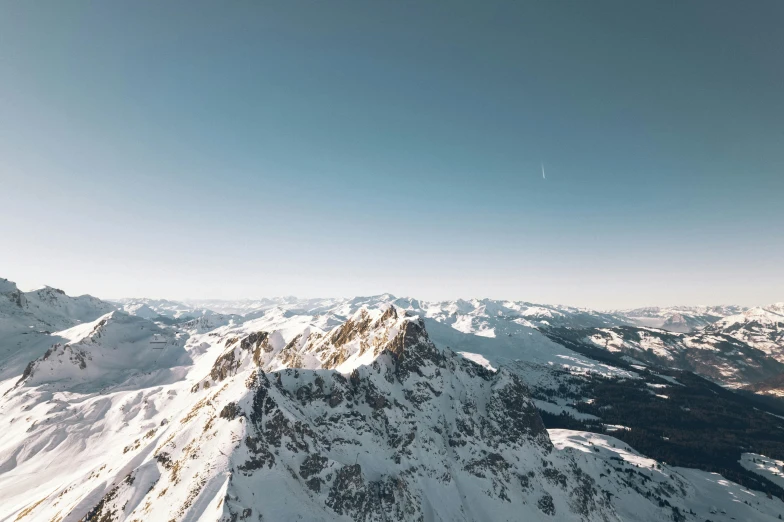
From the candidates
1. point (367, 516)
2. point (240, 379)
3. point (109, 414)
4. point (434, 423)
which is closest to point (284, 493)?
point (367, 516)

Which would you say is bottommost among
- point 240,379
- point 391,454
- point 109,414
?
point 109,414

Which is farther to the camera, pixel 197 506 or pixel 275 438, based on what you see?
pixel 275 438

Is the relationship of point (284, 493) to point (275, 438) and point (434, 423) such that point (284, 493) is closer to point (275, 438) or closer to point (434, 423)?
point (275, 438)

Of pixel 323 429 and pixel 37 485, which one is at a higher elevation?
pixel 323 429

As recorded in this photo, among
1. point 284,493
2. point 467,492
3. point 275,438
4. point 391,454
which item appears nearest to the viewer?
point 284,493

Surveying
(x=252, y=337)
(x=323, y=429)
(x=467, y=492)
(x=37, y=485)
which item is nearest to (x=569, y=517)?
(x=467, y=492)

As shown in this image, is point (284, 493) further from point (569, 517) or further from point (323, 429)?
point (569, 517)

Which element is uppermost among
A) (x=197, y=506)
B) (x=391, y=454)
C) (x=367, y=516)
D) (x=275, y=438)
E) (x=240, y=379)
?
(x=240, y=379)

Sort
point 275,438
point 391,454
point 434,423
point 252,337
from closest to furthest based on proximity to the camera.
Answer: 1. point 275,438
2. point 391,454
3. point 434,423
4. point 252,337

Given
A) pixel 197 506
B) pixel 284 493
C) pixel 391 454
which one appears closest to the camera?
pixel 197 506
